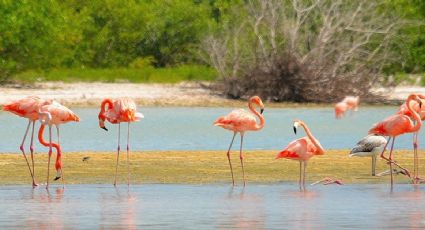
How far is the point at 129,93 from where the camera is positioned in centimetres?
3838

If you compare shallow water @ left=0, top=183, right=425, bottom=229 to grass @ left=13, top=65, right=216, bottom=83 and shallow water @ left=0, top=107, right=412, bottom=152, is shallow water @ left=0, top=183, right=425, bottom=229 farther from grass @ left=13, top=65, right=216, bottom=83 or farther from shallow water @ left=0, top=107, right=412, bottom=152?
grass @ left=13, top=65, right=216, bottom=83

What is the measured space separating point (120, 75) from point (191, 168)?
82.4 feet

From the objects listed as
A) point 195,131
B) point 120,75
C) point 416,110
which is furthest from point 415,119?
point 120,75

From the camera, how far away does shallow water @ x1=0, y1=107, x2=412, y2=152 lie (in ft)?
81.7

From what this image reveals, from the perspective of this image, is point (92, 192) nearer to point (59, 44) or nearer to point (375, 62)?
point (375, 62)

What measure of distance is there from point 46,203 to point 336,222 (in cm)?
339

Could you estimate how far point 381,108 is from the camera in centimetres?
3822

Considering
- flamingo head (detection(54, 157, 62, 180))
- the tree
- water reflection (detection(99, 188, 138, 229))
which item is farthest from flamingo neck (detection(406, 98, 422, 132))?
the tree

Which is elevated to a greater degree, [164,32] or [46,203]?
[164,32]

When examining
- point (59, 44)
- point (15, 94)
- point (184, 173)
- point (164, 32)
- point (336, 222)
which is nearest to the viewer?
point (336, 222)

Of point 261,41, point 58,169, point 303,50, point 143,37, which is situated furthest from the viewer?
point 143,37

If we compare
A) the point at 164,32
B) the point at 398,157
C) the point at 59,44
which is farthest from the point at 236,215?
the point at 164,32

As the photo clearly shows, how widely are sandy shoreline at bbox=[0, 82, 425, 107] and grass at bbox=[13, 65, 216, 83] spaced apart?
1004 millimetres

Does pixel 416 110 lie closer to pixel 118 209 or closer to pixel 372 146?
pixel 372 146
